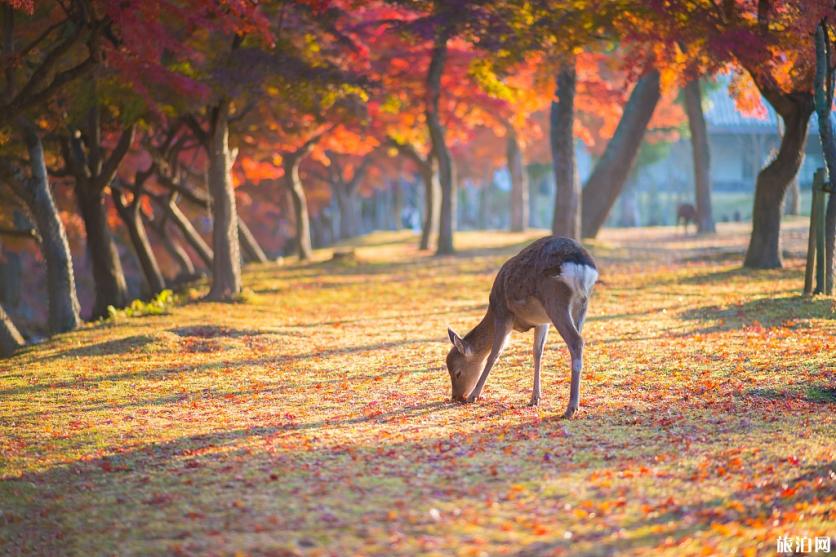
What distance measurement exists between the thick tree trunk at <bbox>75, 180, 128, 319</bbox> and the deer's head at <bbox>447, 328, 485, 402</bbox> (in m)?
12.6

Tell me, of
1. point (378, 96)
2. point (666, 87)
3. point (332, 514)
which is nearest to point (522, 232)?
point (378, 96)

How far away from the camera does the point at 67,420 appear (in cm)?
923

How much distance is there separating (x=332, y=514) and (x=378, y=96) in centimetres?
2117

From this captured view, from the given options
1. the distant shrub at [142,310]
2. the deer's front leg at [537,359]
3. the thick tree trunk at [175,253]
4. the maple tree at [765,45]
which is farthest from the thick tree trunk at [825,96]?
the thick tree trunk at [175,253]

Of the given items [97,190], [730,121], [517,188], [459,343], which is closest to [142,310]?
[97,190]

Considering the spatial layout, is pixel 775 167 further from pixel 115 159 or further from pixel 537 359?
pixel 115 159

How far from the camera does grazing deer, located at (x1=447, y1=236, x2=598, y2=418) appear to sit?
855 centimetres

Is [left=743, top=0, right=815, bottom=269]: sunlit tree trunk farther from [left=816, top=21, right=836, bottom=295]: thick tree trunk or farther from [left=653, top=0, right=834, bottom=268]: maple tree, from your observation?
[left=816, top=21, right=836, bottom=295]: thick tree trunk

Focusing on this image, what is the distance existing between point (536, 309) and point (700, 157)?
1062 inches

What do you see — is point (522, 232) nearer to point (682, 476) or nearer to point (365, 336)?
point (365, 336)

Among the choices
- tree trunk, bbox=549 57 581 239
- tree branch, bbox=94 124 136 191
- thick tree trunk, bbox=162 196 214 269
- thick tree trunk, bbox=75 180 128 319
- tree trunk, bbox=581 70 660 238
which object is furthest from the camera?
tree trunk, bbox=581 70 660 238

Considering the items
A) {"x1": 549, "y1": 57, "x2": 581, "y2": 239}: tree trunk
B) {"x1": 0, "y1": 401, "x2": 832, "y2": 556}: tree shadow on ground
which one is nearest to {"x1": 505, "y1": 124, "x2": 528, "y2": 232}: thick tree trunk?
{"x1": 549, "y1": 57, "x2": 581, "y2": 239}: tree trunk

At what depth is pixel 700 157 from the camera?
113 feet

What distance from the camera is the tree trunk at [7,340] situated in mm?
14617
